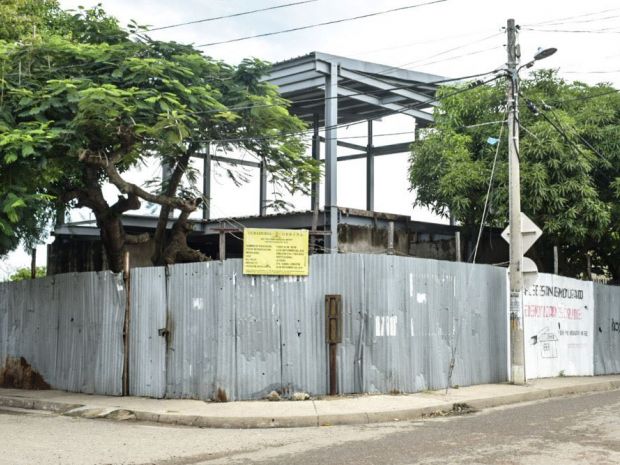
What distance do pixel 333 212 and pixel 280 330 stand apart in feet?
25.0

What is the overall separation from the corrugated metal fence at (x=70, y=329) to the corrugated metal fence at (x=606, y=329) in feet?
40.7

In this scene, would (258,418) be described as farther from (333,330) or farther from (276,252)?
(276,252)

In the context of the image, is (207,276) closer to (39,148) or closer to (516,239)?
(39,148)

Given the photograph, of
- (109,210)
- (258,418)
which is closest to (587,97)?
(109,210)

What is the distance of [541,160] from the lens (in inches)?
719

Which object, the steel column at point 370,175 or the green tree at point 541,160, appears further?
the steel column at point 370,175

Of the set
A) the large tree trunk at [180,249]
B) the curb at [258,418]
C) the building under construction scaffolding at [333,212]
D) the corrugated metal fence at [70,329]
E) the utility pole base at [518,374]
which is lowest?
the curb at [258,418]

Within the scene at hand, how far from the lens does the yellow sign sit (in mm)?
12609

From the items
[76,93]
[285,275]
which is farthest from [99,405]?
[76,93]

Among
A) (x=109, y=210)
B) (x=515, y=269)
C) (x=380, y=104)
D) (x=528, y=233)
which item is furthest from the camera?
(x=380, y=104)

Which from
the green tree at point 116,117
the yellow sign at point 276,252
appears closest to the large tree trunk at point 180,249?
the green tree at point 116,117

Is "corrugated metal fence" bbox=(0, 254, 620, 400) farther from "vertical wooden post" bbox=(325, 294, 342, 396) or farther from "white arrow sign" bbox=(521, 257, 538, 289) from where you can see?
"white arrow sign" bbox=(521, 257, 538, 289)

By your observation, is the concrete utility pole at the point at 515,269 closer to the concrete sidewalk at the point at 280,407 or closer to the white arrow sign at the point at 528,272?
the white arrow sign at the point at 528,272

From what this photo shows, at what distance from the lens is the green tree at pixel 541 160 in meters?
18.1
